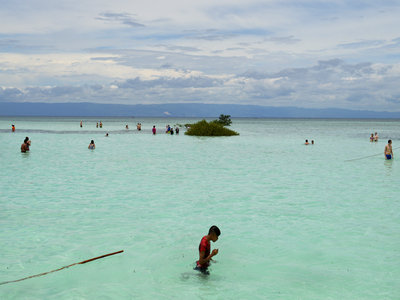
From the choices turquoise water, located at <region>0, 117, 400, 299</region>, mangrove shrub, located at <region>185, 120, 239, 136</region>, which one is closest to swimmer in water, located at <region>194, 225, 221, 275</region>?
turquoise water, located at <region>0, 117, 400, 299</region>

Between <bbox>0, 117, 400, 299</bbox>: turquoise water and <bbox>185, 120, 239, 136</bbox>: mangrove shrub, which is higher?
<bbox>185, 120, 239, 136</bbox>: mangrove shrub

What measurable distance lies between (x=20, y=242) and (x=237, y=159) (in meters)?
23.0

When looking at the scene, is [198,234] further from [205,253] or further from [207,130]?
[207,130]

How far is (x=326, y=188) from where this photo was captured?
19.7 metres

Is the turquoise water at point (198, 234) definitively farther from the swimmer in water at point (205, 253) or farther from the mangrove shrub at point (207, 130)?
the mangrove shrub at point (207, 130)

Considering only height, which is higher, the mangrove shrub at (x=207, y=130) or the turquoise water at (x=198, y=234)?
the mangrove shrub at (x=207, y=130)

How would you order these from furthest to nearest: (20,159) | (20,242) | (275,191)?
(20,159) < (275,191) < (20,242)

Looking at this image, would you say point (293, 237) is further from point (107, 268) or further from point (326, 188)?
point (326, 188)

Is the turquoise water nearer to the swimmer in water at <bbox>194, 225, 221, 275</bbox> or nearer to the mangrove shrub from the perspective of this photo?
the swimmer in water at <bbox>194, 225, 221, 275</bbox>

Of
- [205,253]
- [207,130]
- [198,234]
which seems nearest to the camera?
[205,253]

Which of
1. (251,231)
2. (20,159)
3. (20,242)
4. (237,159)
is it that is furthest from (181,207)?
(20,159)

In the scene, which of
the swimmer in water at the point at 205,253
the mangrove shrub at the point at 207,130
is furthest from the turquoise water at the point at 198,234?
the mangrove shrub at the point at 207,130

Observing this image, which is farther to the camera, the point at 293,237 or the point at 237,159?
the point at 237,159

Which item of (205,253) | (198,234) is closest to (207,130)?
(198,234)
